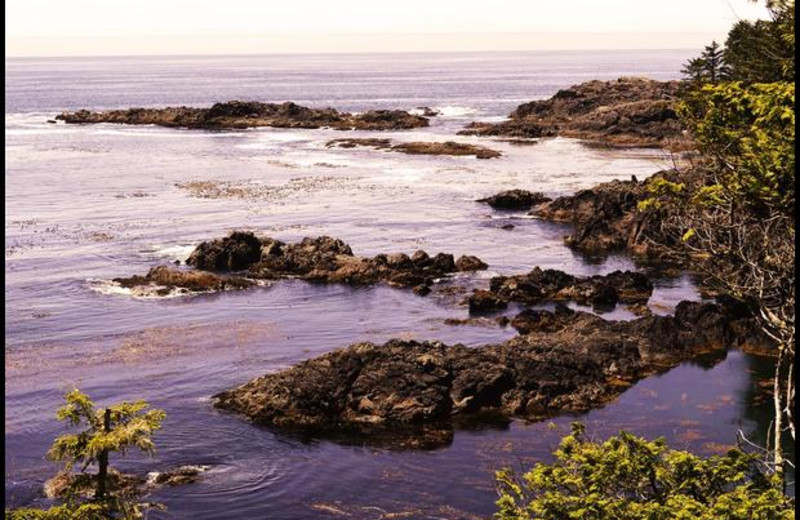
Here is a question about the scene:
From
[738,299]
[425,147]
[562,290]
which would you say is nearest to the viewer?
[738,299]

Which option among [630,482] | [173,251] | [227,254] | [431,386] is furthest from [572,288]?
[630,482]

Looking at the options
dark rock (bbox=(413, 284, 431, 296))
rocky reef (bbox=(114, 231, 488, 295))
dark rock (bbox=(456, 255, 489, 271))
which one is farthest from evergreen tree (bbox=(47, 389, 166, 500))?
dark rock (bbox=(456, 255, 489, 271))

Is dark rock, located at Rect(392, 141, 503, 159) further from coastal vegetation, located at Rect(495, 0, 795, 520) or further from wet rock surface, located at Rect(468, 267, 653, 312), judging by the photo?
coastal vegetation, located at Rect(495, 0, 795, 520)

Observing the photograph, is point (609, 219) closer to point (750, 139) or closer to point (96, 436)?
point (750, 139)

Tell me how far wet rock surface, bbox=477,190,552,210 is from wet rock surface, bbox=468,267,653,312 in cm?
2784

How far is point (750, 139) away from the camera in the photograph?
17234 millimetres

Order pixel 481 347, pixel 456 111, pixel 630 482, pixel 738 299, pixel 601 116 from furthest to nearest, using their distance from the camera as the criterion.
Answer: pixel 456 111, pixel 601 116, pixel 481 347, pixel 630 482, pixel 738 299

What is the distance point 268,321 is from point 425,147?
256 ft

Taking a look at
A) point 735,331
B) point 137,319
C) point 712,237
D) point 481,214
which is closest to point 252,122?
point 481,214

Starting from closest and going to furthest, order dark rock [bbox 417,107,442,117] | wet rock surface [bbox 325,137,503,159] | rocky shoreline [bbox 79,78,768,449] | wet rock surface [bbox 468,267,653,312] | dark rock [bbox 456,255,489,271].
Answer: rocky shoreline [bbox 79,78,768,449], wet rock surface [bbox 468,267,653,312], dark rock [bbox 456,255,489,271], wet rock surface [bbox 325,137,503,159], dark rock [bbox 417,107,442,117]

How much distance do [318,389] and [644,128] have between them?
4296 inches

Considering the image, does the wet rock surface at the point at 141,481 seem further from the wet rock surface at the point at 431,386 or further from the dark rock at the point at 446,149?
the dark rock at the point at 446,149

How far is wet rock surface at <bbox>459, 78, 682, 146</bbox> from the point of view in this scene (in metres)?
136

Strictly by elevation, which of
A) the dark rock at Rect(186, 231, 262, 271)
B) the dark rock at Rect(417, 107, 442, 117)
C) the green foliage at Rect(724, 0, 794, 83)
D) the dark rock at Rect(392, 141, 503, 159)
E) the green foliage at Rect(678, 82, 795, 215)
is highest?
the green foliage at Rect(724, 0, 794, 83)
